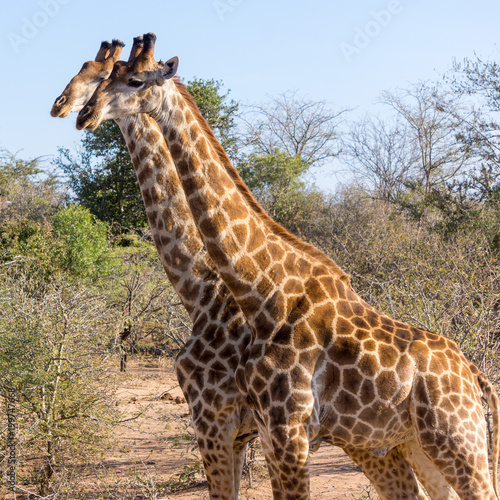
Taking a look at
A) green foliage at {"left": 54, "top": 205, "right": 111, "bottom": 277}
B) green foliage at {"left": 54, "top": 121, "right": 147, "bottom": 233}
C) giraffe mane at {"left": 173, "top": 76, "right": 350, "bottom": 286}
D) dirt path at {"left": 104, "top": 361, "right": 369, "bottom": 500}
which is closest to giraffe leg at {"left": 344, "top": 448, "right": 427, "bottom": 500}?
giraffe mane at {"left": 173, "top": 76, "right": 350, "bottom": 286}

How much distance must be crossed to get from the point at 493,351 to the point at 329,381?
306 cm

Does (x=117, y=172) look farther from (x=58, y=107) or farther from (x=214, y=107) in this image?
(x=58, y=107)

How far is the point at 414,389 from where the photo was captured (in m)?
3.20

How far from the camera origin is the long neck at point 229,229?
11.3ft

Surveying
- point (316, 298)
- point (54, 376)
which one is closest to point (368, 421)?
point (316, 298)

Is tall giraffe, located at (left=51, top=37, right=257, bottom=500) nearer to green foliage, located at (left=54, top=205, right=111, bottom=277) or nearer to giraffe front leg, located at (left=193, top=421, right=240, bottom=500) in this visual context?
giraffe front leg, located at (left=193, top=421, right=240, bottom=500)

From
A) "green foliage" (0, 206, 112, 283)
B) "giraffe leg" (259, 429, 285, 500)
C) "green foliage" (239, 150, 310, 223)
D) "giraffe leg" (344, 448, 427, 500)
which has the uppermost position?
"green foliage" (239, 150, 310, 223)

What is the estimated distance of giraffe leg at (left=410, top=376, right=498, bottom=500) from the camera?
304 centimetres

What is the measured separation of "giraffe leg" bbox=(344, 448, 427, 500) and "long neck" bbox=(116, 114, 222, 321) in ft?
4.79

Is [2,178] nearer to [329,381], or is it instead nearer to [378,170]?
[378,170]

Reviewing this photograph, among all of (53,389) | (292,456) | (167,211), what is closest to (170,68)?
(167,211)

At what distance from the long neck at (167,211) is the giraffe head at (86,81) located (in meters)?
0.41

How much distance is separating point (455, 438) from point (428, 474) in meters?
0.58

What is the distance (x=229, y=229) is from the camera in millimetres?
3475
